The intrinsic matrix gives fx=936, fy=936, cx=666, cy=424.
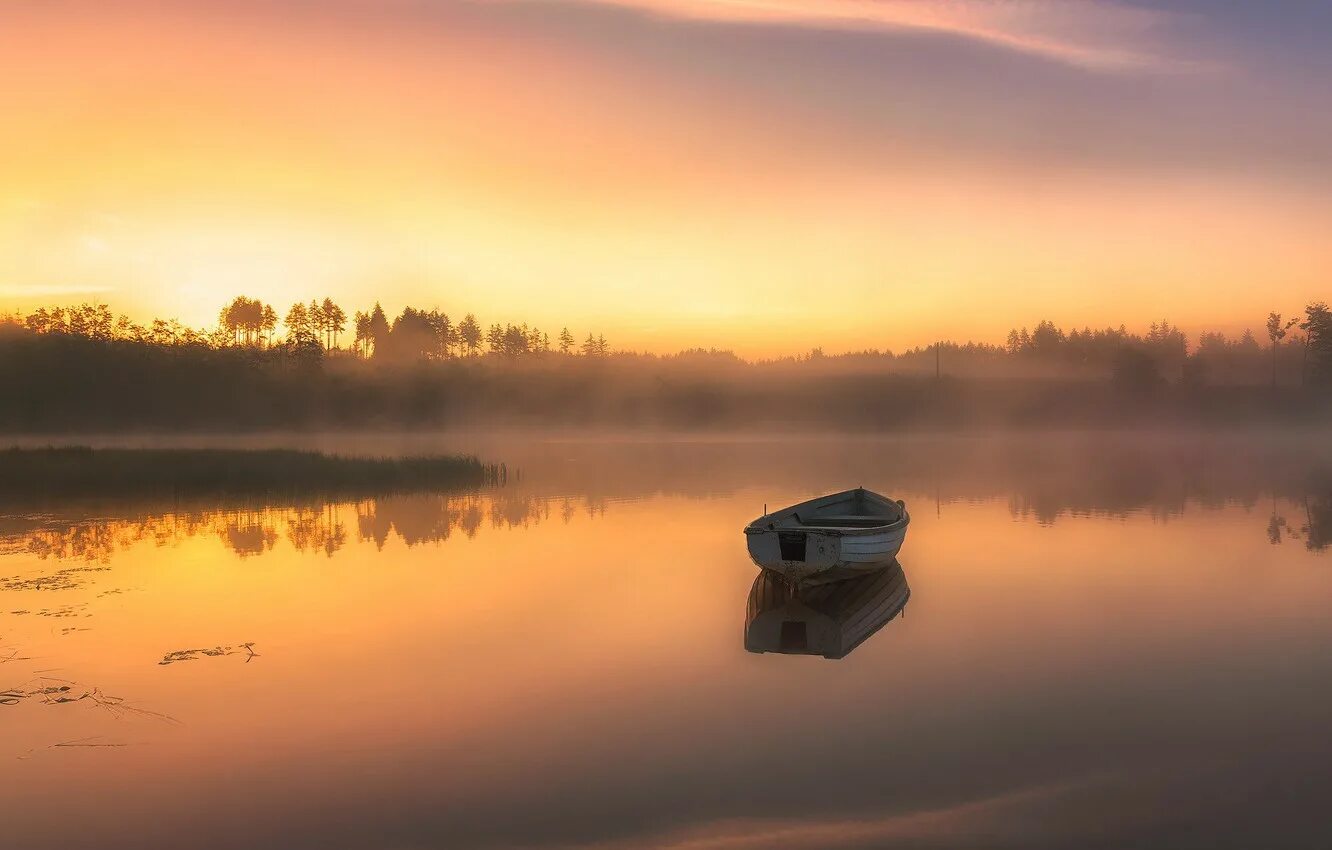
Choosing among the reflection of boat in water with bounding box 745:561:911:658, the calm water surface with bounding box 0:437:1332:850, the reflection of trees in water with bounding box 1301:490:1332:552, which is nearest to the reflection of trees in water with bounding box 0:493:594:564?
the calm water surface with bounding box 0:437:1332:850

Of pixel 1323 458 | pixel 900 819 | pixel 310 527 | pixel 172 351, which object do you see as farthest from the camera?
pixel 172 351

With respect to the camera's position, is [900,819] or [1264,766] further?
[1264,766]

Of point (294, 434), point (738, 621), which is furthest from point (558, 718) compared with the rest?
point (294, 434)

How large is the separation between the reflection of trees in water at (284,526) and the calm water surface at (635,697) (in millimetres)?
384

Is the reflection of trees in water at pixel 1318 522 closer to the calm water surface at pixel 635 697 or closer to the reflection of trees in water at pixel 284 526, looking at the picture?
the calm water surface at pixel 635 697

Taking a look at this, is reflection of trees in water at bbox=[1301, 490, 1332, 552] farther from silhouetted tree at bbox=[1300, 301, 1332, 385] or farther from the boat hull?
silhouetted tree at bbox=[1300, 301, 1332, 385]

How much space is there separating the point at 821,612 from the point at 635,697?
771 centimetres

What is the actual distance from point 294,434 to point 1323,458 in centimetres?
11764

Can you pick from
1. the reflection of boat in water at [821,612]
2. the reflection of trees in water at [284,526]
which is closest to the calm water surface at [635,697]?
the reflection of trees in water at [284,526]

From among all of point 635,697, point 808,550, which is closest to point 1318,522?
point 808,550

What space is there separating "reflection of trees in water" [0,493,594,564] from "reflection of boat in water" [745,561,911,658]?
48.2 feet

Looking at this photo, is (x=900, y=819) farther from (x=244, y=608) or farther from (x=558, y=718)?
(x=244, y=608)

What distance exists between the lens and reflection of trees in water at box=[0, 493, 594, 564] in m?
30.5

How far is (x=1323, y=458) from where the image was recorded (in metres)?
87.3
